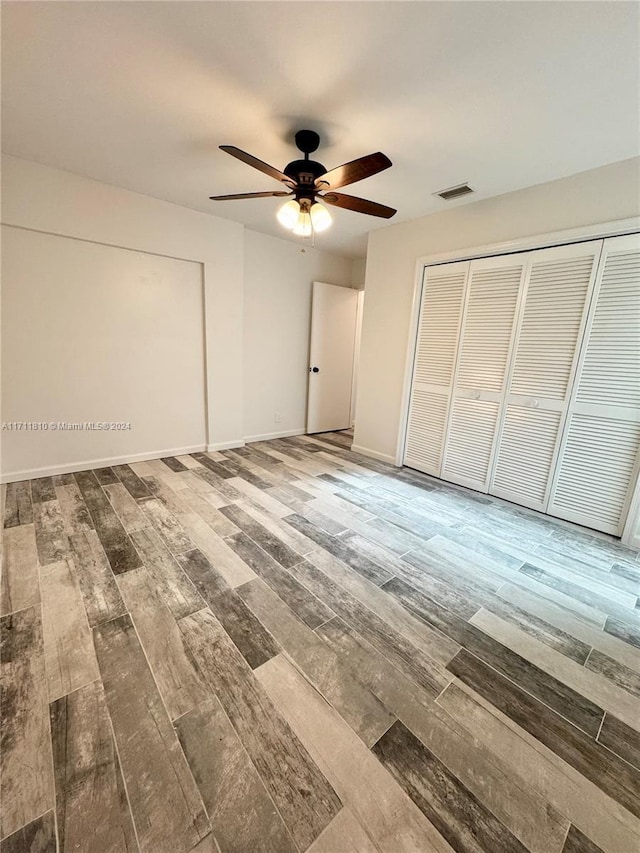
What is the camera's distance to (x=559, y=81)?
60.4 inches

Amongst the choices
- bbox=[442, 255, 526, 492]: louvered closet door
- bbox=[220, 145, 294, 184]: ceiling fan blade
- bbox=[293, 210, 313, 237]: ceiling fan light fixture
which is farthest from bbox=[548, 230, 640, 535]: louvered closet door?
bbox=[220, 145, 294, 184]: ceiling fan blade

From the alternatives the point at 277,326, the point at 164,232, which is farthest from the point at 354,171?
the point at 277,326

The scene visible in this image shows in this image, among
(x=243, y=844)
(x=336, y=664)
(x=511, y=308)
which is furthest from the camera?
(x=511, y=308)

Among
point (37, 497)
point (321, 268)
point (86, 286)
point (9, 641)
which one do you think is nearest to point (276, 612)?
point (9, 641)

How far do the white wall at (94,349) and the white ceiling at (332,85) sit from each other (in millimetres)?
753

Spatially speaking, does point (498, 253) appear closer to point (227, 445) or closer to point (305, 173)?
point (305, 173)

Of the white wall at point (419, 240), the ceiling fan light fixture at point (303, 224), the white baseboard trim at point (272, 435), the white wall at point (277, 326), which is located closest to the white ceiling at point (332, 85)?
the white wall at point (419, 240)

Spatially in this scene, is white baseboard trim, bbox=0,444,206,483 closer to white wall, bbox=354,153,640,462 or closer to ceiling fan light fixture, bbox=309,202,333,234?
white wall, bbox=354,153,640,462

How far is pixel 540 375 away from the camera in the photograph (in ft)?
8.61

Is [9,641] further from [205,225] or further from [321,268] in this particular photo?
[321,268]

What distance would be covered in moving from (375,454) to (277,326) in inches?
81.7

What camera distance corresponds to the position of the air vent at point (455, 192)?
2.57m

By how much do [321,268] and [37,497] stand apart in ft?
13.3

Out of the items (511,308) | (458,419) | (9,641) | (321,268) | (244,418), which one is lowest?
(9,641)
